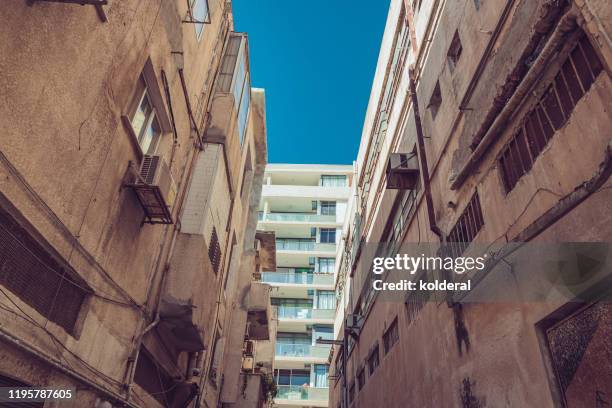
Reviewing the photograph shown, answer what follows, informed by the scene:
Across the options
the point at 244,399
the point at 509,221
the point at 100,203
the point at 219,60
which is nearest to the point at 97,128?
the point at 100,203

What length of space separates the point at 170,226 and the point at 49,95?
4826 mm

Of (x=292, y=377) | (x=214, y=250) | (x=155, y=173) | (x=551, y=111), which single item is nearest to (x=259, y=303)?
(x=214, y=250)

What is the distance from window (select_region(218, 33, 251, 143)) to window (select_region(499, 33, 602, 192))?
8.25 m

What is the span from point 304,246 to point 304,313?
22.4ft

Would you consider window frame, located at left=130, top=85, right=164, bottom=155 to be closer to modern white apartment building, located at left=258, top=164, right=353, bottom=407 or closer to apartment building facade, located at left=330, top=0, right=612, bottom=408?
apartment building facade, located at left=330, top=0, right=612, bottom=408

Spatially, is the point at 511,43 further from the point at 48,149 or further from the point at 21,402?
the point at 21,402

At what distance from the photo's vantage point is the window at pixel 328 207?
44469 millimetres

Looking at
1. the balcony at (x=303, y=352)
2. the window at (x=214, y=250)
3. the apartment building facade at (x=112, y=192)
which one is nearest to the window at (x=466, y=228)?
the apartment building facade at (x=112, y=192)

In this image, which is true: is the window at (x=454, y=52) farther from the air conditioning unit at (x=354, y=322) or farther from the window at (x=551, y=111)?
the air conditioning unit at (x=354, y=322)

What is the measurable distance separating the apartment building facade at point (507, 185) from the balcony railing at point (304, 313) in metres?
26.2

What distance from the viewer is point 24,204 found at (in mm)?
4512

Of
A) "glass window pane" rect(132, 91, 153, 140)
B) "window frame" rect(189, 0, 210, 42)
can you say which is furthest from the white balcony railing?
"glass window pane" rect(132, 91, 153, 140)

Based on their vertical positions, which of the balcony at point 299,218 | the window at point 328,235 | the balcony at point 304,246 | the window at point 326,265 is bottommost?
the window at point 326,265

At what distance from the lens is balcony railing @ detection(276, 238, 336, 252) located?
4200 centimetres
